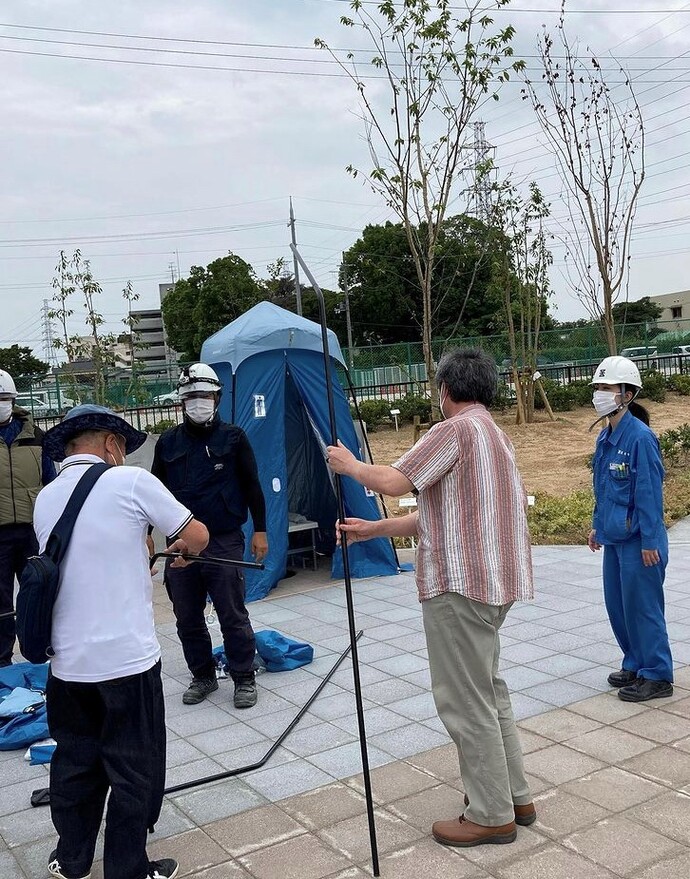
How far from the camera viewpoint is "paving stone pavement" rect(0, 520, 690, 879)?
316 centimetres

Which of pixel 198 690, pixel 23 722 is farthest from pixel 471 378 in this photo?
pixel 23 722

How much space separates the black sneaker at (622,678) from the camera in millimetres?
4758

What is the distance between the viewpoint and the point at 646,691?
14.9ft

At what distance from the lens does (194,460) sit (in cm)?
506

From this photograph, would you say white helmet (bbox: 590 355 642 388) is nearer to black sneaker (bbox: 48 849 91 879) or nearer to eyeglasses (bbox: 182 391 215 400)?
eyeglasses (bbox: 182 391 215 400)

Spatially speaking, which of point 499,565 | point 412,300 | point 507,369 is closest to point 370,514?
point 499,565

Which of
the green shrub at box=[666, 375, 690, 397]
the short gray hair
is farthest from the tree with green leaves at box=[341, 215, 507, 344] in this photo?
the short gray hair

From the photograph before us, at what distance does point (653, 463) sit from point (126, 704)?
2927mm

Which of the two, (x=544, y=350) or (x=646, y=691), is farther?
(x=544, y=350)

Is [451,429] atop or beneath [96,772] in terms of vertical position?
atop

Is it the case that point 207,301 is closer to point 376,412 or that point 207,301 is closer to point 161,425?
point 376,412

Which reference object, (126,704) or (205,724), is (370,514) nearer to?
(205,724)

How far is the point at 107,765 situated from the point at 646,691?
2884mm

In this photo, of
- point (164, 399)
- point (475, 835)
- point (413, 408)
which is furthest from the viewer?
point (413, 408)
